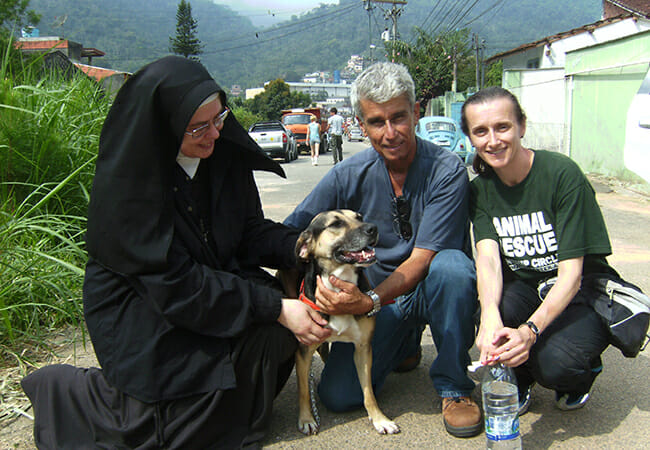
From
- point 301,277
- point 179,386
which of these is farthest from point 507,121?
point 179,386

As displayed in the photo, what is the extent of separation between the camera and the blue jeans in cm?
279

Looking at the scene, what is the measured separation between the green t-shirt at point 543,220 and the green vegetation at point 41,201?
2790mm

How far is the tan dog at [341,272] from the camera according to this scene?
2.84 m

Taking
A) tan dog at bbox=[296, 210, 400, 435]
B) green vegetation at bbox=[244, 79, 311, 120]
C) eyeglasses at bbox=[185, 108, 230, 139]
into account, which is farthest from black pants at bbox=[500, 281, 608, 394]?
green vegetation at bbox=[244, 79, 311, 120]

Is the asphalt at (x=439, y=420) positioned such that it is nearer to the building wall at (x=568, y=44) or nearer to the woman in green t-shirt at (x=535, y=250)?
the woman in green t-shirt at (x=535, y=250)

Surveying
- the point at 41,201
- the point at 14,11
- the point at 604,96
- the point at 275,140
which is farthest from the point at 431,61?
the point at 41,201

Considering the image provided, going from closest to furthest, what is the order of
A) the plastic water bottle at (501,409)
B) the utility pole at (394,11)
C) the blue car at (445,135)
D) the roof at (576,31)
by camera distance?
the plastic water bottle at (501,409) → the blue car at (445,135) → the roof at (576,31) → the utility pole at (394,11)

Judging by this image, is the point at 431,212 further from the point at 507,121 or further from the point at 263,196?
the point at 263,196

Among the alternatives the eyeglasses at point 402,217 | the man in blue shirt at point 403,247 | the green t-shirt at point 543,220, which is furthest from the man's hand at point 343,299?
the green t-shirt at point 543,220

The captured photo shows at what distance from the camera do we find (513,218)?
289 centimetres

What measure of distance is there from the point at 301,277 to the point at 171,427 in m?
1.18

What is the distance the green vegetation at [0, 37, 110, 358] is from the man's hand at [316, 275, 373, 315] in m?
1.90

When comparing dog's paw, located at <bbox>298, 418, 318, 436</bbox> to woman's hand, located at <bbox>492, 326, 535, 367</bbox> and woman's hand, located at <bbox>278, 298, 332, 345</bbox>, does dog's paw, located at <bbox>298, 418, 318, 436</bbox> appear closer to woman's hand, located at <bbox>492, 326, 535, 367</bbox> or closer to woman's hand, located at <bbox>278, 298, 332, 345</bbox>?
woman's hand, located at <bbox>278, 298, 332, 345</bbox>

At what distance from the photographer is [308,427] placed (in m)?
2.85
